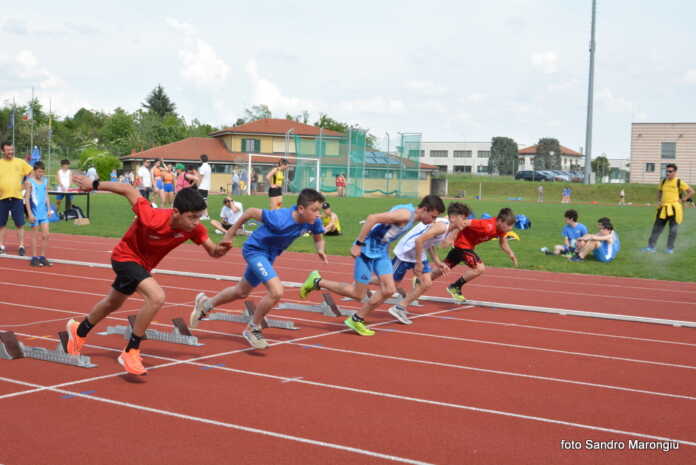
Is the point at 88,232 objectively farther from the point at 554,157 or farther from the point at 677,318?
the point at 554,157

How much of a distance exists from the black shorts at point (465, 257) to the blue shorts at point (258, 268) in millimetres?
3507

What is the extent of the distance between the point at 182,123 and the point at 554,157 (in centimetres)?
5485

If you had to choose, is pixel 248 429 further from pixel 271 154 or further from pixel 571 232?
pixel 271 154

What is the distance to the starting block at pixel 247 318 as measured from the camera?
795 centimetres

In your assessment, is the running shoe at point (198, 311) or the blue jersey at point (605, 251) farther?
the blue jersey at point (605, 251)

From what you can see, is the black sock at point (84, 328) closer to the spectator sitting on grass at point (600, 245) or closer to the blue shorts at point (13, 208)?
the blue shorts at point (13, 208)

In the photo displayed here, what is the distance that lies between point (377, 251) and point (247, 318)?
60.1 inches

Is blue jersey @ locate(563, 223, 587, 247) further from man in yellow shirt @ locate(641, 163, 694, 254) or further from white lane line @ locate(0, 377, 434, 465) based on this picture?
white lane line @ locate(0, 377, 434, 465)

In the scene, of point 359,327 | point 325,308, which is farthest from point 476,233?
point 359,327

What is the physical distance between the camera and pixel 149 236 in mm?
5758

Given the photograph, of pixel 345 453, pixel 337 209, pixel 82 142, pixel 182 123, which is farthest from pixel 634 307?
pixel 182 123

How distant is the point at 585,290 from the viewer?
1170cm

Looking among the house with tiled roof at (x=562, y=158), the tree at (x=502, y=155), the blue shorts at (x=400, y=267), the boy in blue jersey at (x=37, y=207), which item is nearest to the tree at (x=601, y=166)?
the tree at (x=502, y=155)

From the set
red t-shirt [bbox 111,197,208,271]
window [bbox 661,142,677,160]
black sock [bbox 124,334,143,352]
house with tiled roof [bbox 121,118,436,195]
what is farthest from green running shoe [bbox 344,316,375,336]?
window [bbox 661,142,677,160]
